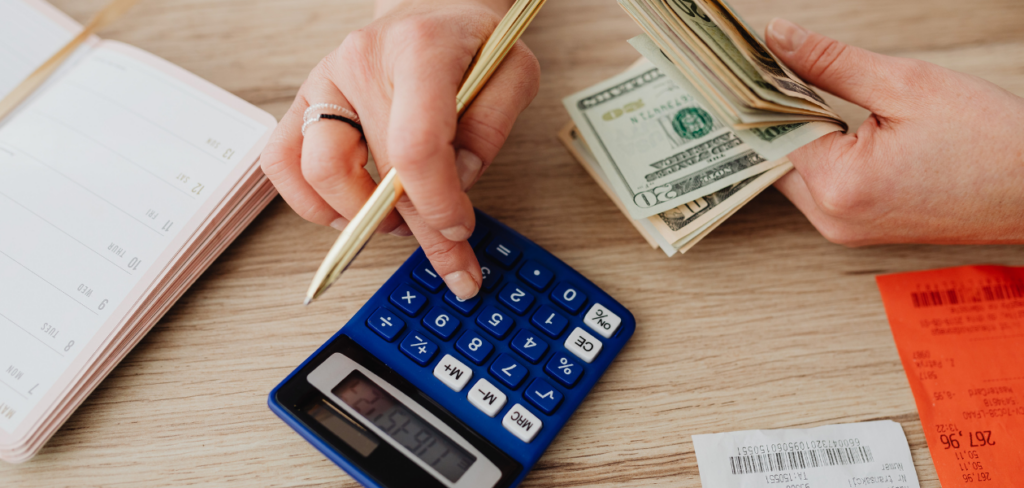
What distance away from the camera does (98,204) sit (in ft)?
1.80

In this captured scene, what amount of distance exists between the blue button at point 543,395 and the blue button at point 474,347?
0.05 meters

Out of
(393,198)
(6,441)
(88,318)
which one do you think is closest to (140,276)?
(88,318)

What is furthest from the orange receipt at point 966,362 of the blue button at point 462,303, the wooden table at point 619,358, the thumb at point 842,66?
the blue button at point 462,303

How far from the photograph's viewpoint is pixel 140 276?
1.68ft

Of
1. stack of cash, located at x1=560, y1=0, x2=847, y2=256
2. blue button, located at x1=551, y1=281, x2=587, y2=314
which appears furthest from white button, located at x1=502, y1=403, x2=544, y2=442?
stack of cash, located at x1=560, y1=0, x2=847, y2=256

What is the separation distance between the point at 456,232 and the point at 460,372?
0.41ft

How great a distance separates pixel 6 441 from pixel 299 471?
0.75 ft

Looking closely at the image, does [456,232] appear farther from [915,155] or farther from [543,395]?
[915,155]

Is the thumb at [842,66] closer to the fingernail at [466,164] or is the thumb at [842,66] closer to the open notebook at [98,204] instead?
the fingernail at [466,164]

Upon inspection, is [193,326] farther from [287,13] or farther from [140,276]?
[287,13]

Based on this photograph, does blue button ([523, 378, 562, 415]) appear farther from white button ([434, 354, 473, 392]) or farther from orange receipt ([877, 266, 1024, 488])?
orange receipt ([877, 266, 1024, 488])

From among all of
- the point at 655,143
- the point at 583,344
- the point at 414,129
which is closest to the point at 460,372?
the point at 583,344

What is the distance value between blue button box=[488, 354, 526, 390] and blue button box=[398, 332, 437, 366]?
0.06m

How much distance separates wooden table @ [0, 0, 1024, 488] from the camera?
1.59 ft
